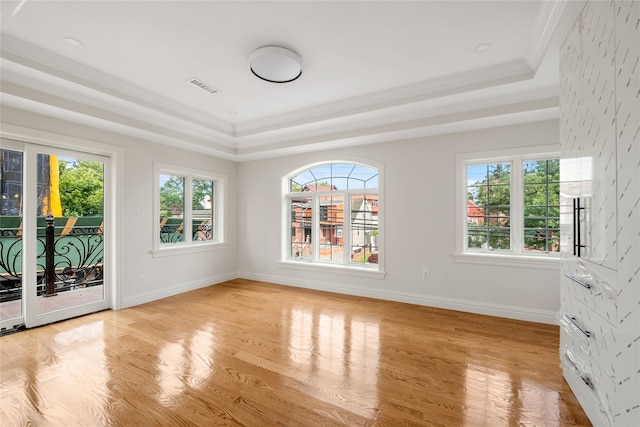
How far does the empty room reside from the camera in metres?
1.83

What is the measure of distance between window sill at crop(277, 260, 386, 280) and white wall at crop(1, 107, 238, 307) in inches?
62.9

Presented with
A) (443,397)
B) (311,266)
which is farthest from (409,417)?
(311,266)

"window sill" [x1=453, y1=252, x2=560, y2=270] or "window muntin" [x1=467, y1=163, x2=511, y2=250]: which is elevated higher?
"window muntin" [x1=467, y1=163, x2=511, y2=250]

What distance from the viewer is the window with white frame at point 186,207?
15.0 ft

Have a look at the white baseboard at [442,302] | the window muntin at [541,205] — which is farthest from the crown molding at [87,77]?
the window muntin at [541,205]

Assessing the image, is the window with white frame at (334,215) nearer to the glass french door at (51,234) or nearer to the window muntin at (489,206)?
the window muntin at (489,206)

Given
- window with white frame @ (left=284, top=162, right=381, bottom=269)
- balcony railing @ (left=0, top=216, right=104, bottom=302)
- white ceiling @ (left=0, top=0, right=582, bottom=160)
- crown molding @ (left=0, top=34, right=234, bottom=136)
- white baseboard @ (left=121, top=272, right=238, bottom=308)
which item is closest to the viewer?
white ceiling @ (left=0, top=0, right=582, bottom=160)

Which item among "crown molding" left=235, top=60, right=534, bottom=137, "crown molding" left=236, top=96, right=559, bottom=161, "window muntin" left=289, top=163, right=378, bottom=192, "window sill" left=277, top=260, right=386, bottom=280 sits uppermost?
"crown molding" left=235, top=60, right=534, bottom=137

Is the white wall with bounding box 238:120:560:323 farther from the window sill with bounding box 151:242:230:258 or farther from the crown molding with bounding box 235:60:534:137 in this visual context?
the window sill with bounding box 151:242:230:258

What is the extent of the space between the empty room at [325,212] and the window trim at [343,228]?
41mm

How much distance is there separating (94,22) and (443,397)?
386cm

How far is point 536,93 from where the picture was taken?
3.04 m

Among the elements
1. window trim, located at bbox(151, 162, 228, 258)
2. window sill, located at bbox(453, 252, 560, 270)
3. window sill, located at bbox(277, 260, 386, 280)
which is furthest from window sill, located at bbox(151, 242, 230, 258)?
window sill, located at bbox(453, 252, 560, 270)

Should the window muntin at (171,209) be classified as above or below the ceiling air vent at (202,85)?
below
